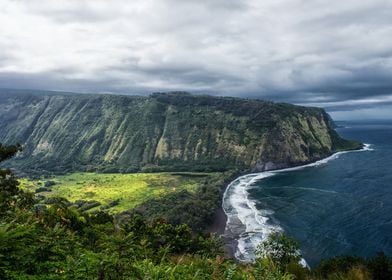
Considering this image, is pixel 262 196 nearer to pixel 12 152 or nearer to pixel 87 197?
pixel 87 197

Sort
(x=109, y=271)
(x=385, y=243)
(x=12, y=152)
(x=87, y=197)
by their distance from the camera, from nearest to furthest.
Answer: (x=109, y=271)
(x=12, y=152)
(x=385, y=243)
(x=87, y=197)

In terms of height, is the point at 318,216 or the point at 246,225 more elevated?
the point at 318,216

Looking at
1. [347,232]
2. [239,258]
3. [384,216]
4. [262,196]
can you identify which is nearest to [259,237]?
[239,258]

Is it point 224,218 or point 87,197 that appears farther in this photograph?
point 87,197

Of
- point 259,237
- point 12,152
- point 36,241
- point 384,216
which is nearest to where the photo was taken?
point 36,241

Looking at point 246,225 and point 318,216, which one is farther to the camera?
point 318,216

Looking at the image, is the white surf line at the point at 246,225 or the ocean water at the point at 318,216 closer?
the ocean water at the point at 318,216

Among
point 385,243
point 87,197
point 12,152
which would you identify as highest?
point 12,152

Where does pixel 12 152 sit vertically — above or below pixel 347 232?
above

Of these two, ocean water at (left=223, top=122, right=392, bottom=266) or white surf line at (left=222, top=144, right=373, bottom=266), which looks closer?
ocean water at (left=223, top=122, right=392, bottom=266)

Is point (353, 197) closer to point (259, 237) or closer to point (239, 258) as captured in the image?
point (259, 237)
